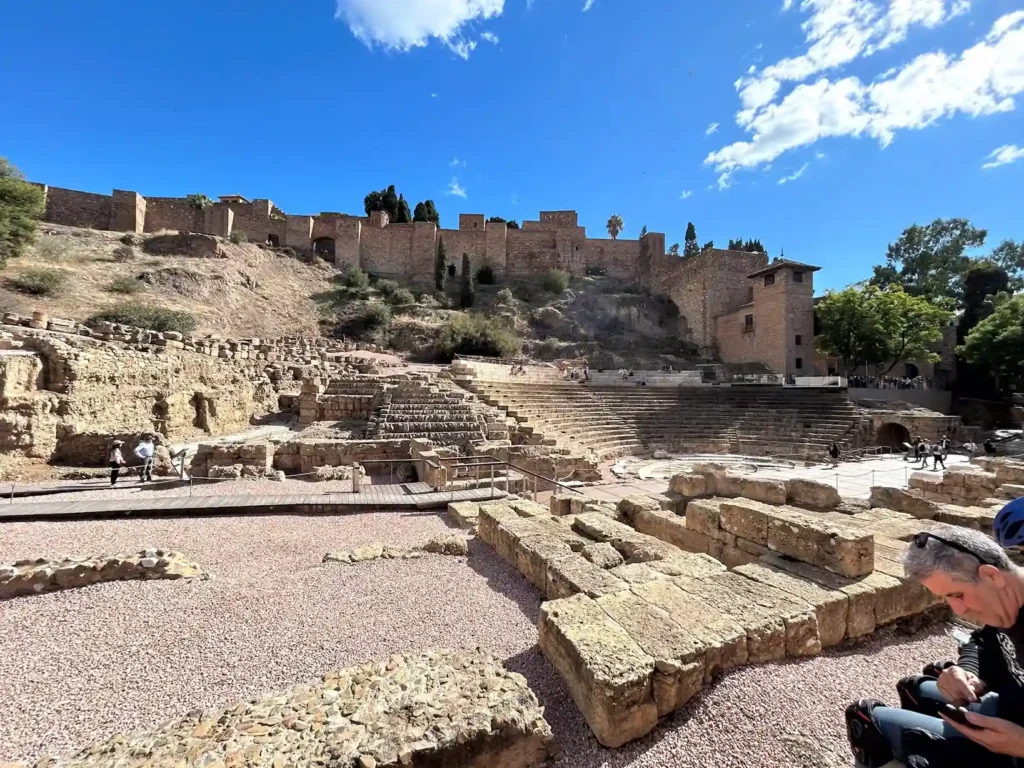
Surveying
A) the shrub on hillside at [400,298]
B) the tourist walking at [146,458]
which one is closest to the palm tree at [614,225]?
the shrub on hillside at [400,298]

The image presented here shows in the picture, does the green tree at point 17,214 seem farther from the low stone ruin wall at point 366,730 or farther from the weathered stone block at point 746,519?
the weathered stone block at point 746,519

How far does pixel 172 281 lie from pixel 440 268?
892 inches

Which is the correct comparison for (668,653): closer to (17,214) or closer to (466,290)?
(17,214)

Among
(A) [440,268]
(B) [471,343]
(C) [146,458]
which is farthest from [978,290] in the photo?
(C) [146,458]

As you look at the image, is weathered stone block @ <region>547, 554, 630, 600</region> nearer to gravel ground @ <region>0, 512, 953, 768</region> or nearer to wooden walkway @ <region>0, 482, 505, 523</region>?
gravel ground @ <region>0, 512, 953, 768</region>

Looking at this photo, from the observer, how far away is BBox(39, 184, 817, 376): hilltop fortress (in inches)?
1224

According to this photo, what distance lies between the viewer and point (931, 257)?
128 feet

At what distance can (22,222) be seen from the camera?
22938 mm

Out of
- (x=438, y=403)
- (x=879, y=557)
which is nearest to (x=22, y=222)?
(x=438, y=403)

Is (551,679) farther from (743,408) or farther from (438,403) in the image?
(743,408)

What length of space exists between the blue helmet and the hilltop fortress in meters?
33.8

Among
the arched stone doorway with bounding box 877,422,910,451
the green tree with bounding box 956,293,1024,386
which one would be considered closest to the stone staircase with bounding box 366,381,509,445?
the arched stone doorway with bounding box 877,422,910,451

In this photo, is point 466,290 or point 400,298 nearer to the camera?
point 400,298

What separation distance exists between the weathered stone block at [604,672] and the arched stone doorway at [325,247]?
49.3 m
